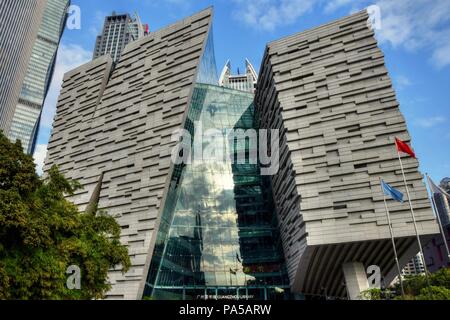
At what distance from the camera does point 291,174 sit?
147ft

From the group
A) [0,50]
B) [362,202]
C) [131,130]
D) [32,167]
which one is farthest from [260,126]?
[0,50]

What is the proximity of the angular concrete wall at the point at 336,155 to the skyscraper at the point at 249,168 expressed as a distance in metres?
0.15

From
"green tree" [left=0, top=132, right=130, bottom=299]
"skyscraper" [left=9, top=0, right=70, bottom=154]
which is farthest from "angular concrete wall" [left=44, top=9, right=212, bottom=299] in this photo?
"skyscraper" [left=9, top=0, right=70, bottom=154]

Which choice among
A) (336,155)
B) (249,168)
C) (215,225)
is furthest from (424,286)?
(215,225)

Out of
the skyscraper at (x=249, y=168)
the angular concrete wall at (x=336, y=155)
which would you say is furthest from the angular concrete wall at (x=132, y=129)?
the angular concrete wall at (x=336, y=155)

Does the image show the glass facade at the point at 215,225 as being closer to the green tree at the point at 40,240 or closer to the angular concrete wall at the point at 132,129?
the angular concrete wall at the point at 132,129

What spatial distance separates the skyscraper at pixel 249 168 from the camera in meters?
40.6

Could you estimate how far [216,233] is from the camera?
5188cm

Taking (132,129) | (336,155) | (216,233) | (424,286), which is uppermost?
(132,129)

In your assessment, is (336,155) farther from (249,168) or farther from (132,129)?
(132,129)

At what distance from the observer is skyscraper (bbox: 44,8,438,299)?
40625 millimetres

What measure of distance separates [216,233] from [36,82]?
546ft

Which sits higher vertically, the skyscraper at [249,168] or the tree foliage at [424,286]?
the skyscraper at [249,168]

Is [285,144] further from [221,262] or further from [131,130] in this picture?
[131,130]
